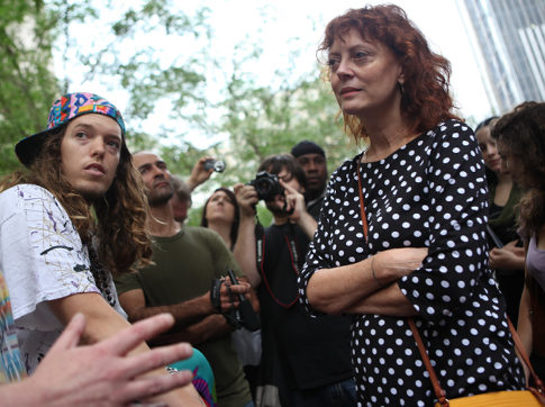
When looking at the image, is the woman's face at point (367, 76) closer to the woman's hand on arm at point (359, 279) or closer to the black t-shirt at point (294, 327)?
the woman's hand on arm at point (359, 279)

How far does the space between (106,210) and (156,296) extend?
90cm

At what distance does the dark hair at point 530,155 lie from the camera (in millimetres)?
2504

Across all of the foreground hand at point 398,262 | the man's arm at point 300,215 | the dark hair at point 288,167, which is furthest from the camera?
the dark hair at point 288,167

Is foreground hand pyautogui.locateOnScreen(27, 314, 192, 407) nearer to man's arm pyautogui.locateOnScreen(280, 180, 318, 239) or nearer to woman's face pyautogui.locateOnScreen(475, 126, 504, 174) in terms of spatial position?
man's arm pyautogui.locateOnScreen(280, 180, 318, 239)

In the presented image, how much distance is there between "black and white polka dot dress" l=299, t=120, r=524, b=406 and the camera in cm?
147

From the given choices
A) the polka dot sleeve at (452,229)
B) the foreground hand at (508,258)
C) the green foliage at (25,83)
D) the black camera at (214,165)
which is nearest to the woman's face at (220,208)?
the black camera at (214,165)

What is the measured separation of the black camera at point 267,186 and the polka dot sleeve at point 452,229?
5.92 ft

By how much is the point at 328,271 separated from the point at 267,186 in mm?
1717

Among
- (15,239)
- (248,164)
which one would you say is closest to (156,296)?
(15,239)

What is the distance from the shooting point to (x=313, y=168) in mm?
4051

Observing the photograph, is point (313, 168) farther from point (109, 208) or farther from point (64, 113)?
point (64, 113)

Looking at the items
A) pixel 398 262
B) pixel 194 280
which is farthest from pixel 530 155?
pixel 194 280

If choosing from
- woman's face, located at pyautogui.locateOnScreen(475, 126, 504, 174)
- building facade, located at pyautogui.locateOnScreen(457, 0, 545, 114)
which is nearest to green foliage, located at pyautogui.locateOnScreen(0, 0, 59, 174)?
woman's face, located at pyautogui.locateOnScreen(475, 126, 504, 174)

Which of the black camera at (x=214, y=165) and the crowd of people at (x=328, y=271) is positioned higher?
the black camera at (x=214, y=165)
